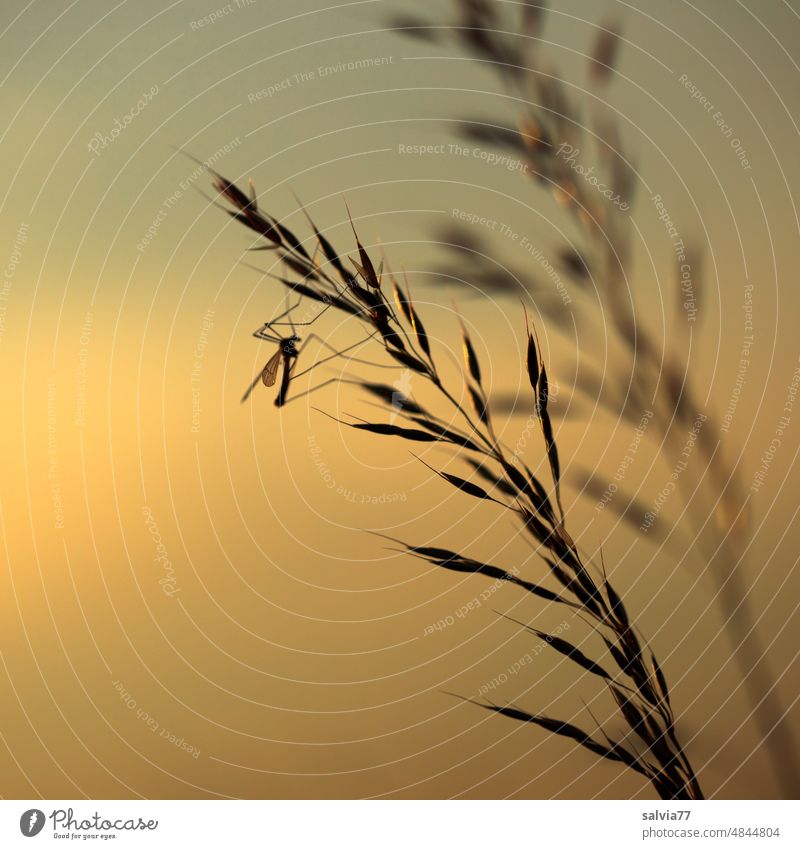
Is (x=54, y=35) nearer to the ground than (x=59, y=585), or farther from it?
farther from it

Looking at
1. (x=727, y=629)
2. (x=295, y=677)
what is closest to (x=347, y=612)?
(x=295, y=677)
